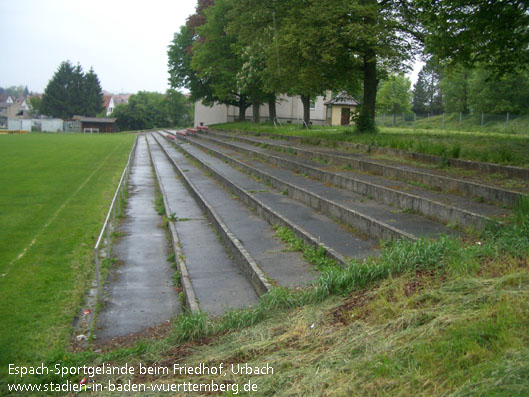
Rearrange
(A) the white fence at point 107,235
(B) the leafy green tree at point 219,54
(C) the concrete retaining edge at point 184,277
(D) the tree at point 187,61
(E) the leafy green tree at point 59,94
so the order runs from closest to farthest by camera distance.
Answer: (C) the concrete retaining edge at point 184,277 < (A) the white fence at point 107,235 < (B) the leafy green tree at point 219,54 < (D) the tree at point 187,61 < (E) the leafy green tree at point 59,94

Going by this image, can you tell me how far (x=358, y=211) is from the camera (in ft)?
30.1

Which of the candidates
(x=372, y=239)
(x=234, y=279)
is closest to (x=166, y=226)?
(x=234, y=279)

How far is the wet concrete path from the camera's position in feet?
21.8

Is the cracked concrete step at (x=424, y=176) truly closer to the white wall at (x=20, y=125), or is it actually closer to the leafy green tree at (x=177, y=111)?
the white wall at (x=20, y=125)

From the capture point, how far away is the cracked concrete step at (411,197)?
745 cm

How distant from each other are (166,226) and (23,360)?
7081 millimetres

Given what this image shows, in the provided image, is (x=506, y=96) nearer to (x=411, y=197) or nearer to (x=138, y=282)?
(x=411, y=197)

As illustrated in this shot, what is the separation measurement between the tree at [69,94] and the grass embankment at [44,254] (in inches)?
3333

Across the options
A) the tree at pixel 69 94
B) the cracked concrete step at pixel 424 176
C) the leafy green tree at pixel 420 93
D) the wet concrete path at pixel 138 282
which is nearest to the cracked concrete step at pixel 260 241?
the wet concrete path at pixel 138 282

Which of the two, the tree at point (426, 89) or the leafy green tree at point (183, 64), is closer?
the leafy green tree at point (183, 64)

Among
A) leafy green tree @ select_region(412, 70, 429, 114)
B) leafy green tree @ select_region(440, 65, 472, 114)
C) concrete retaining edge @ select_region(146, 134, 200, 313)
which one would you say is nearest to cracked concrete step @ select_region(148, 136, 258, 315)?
concrete retaining edge @ select_region(146, 134, 200, 313)

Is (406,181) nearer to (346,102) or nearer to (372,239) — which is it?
(372,239)

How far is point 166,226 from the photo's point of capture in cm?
1241

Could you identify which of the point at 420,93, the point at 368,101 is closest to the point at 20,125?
the point at 420,93
